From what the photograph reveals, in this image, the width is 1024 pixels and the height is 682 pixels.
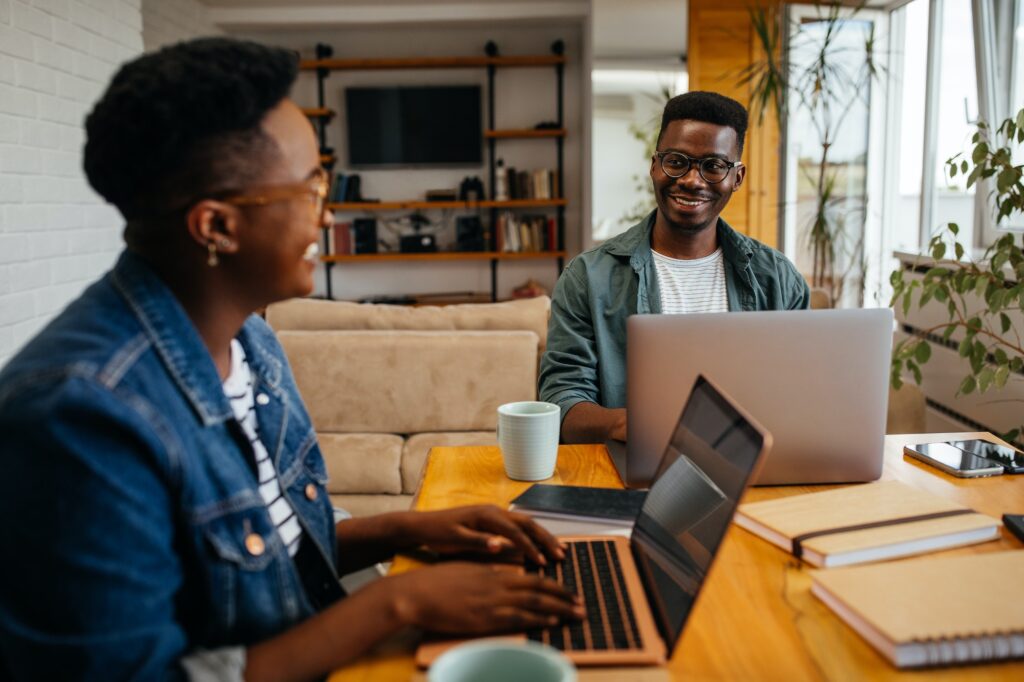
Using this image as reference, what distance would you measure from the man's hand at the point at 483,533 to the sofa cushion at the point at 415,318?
6.26ft

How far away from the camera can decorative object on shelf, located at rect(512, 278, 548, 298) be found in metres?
6.12

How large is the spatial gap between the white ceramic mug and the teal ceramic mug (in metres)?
0.67

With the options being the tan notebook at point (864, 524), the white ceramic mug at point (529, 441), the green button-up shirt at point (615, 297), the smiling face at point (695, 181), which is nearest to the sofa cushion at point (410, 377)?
the green button-up shirt at point (615, 297)

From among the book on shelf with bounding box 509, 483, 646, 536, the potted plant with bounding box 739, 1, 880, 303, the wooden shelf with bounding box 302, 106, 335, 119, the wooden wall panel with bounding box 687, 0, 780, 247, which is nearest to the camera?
the book on shelf with bounding box 509, 483, 646, 536

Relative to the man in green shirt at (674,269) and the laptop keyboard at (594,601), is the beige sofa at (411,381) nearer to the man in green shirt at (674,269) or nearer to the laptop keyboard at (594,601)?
the man in green shirt at (674,269)

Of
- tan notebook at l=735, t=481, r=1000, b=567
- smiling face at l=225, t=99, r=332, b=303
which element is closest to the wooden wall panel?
tan notebook at l=735, t=481, r=1000, b=567

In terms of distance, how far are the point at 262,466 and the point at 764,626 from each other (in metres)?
0.58

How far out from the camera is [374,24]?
235 inches

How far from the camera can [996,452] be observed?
137cm

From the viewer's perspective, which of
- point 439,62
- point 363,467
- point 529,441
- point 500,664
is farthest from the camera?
point 439,62

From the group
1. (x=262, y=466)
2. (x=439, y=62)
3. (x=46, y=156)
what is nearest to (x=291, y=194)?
(x=262, y=466)

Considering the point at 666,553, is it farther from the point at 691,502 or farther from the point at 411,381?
the point at 411,381

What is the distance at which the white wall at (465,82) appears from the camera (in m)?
6.28

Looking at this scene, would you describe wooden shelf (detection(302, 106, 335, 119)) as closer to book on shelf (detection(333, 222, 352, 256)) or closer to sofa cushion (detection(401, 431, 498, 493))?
book on shelf (detection(333, 222, 352, 256))
